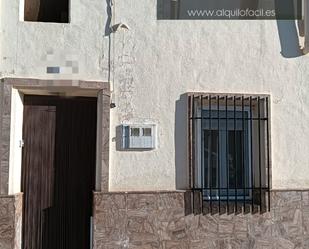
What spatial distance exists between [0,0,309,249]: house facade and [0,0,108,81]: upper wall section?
15 mm

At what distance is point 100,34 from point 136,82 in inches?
33.1

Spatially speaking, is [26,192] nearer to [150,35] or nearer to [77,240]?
[77,240]

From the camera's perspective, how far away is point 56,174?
680 cm

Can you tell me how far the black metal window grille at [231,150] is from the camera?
267 inches

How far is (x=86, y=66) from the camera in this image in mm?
6648

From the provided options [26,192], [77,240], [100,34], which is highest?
[100,34]

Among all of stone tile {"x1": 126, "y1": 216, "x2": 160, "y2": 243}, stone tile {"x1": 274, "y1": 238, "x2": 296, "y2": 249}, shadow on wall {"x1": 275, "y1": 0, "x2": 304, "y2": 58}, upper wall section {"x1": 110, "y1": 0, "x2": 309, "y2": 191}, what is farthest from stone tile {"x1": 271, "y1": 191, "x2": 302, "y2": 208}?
shadow on wall {"x1": 275, "y1": 0, "x2": 304, "y2": 58}

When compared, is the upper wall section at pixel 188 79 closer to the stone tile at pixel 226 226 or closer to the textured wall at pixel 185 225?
the textured wall at pixel 185 225

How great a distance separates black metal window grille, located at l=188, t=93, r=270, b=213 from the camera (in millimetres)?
6785

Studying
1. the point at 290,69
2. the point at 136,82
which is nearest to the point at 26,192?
the point at 136,82

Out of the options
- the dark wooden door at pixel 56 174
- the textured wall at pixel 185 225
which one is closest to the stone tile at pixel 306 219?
the textured wall at pixel 185 225

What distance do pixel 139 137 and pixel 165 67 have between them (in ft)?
3.52

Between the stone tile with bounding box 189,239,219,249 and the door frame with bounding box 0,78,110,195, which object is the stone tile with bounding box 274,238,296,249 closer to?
the stone tile with bounding box 189,239,219,249

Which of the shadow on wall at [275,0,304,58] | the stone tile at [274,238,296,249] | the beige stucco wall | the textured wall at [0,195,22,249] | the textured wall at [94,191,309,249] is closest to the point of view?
the textured wall at [0,195,22,249]
